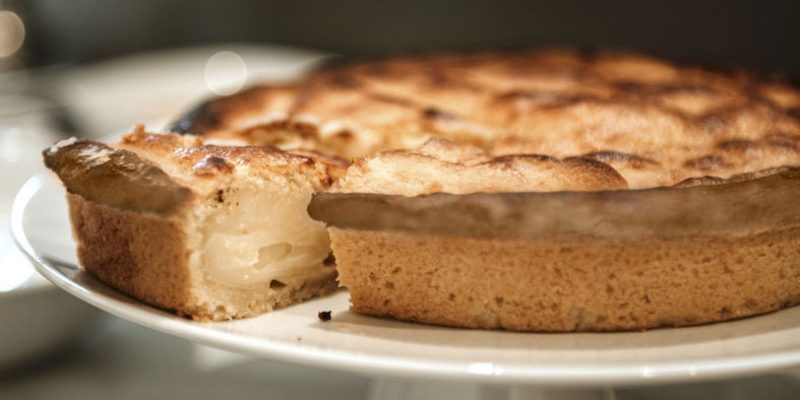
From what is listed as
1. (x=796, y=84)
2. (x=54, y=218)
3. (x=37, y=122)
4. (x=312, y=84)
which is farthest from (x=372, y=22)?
(x=54, y=218)

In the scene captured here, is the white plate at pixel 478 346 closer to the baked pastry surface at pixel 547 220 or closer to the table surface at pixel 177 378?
the baked pastry surface at pixel 547 220

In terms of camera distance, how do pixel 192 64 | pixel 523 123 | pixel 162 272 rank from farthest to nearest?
pixel 192 64, pixel 523 123, pixel 162 272

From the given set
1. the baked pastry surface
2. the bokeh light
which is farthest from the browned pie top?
the bokeh light

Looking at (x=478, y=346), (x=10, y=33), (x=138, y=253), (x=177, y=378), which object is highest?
(x=10, y=33)

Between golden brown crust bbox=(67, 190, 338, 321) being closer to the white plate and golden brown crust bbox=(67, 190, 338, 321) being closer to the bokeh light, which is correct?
the white plate

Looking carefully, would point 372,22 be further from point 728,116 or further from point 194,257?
point 194,257

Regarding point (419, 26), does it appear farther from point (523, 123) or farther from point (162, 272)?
point (162, 272)

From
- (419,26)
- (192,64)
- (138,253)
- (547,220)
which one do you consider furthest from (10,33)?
(547,220)
